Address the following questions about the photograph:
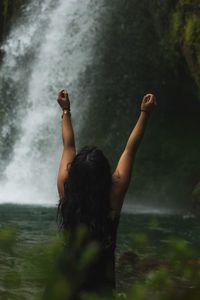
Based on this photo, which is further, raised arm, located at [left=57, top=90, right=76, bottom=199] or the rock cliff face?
the rock cliff face

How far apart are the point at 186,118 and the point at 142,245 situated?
19129mm

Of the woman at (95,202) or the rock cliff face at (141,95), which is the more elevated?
the rock cliff face at (141,95)

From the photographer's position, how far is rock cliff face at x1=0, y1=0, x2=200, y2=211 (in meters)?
19.8

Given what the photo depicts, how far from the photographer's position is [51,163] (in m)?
21.1

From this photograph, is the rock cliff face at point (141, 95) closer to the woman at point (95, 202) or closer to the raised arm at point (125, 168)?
the raised arm at point (125, 168)

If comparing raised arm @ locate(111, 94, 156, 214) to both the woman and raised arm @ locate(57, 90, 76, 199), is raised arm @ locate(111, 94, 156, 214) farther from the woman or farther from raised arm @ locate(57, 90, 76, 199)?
raised arm @ locate(57, 90, 76, 199)

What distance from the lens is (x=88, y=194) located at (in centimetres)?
289

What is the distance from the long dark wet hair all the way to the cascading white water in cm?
1697

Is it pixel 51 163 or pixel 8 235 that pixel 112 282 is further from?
pixel 51 163

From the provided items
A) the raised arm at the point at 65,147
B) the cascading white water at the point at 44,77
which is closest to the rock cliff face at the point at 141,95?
the cascading white water at the point at 44,77

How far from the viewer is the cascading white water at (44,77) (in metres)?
20.6

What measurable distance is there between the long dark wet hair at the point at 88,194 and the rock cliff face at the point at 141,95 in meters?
16.1

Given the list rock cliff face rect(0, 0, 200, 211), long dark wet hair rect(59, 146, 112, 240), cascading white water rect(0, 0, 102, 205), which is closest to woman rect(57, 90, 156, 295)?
long dark wet hair rect(59, 146, 112, 240)

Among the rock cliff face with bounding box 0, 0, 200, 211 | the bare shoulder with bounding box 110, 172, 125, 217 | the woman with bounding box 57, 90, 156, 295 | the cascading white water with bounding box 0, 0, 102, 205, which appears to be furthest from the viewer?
the cascading white water with bounding box 0, 0, 102, 205
